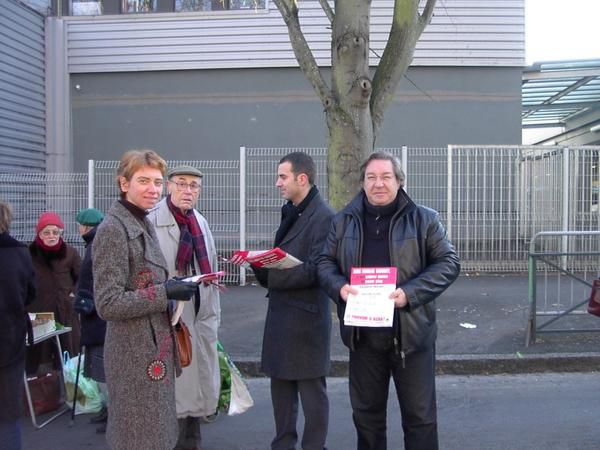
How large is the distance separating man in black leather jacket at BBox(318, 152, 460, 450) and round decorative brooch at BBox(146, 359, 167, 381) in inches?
39.2

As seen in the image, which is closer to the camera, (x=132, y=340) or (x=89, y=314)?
(x=132, y=340)

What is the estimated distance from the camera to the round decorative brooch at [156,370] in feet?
9.98

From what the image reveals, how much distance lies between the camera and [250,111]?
1359 centimetres

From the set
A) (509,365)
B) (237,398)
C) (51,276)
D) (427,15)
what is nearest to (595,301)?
(509,365)

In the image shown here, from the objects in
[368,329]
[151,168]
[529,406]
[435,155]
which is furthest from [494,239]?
[151,168]

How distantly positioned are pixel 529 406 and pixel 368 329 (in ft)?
8.75

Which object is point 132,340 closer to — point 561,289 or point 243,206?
point 561,289

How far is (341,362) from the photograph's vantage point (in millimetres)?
6484

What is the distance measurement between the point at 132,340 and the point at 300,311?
3.96 feet

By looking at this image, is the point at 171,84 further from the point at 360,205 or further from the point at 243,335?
the point at 360,205

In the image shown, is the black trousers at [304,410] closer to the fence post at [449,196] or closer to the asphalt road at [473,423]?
the asphalt road at [473,423]

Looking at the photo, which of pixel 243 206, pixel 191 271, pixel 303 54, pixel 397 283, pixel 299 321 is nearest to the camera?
pixel 397 283

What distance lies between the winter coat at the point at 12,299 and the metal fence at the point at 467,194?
731 cm

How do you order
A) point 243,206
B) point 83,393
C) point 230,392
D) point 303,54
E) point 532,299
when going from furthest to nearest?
1. point 243,206
2. point 303,54
3. point 532,299
4. point 83,393
5. point 230,392
